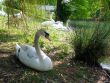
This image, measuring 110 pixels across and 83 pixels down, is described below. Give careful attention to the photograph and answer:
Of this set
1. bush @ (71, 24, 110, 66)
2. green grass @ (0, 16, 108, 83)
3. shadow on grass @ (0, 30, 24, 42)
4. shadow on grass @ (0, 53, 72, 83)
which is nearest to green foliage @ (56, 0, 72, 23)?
shadow on grass @ (0, 30, 24, 42)

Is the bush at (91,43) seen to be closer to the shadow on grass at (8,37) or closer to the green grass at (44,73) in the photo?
the green grass at (44,73)

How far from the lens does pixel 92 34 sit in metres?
7.89

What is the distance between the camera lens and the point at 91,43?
7871 mm

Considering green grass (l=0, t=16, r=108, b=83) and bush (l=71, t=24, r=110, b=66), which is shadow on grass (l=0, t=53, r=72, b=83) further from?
bush (l=71, t=24, r=110, b=66)

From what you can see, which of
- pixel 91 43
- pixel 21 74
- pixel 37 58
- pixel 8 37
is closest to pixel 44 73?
pixel 37 58

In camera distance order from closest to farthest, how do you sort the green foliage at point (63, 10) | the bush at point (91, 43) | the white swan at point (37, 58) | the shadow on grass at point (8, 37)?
the white swan at point (37, 58)
the bush at point (91, 43)
the shadow on grass at point (8, 37)
the green foliage at point (63, 10)

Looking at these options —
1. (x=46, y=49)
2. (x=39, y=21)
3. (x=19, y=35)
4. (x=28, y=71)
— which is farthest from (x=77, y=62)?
(x=39, y=21)

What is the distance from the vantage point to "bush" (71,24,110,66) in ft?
25.8

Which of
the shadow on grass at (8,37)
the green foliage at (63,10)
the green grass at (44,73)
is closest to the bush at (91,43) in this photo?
the green grass at (44,73)

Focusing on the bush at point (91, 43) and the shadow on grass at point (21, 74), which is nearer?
the shadow on grass at point (21, 74)

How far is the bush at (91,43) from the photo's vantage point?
7879 millimetres

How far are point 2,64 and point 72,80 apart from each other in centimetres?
148

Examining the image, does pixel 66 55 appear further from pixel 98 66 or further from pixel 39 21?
pixel 39 21

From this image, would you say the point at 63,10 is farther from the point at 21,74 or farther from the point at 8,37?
the point at 21,74
